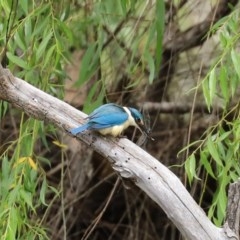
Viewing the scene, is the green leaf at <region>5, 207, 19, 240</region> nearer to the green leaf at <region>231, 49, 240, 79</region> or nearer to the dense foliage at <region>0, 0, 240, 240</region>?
the dense foliage at <region>0, 0, 240, 240</region>

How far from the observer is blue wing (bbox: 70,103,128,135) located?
1804 millimetres

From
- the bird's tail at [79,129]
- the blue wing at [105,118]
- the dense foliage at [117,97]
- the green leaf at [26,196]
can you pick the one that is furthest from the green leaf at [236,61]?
the green leaf at [26,196]

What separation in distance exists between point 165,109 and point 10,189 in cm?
112

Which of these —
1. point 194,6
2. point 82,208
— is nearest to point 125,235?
point 82,208

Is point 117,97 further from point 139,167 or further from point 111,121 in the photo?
point 139,167

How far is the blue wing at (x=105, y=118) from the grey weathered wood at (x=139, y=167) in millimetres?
33

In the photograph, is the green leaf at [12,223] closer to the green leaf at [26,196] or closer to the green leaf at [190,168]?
the green leaf at [26,196]

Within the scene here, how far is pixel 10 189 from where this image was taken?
2.18 m

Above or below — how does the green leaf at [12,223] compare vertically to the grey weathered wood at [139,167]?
below

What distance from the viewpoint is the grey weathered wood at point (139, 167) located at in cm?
173

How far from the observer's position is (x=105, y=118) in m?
1.86

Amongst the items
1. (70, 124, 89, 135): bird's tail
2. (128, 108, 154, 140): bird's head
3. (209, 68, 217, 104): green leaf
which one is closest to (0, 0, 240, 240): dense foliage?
(209, 68, 217, 104): green leaf

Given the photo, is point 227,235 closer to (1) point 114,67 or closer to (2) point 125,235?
(1) point 114,67

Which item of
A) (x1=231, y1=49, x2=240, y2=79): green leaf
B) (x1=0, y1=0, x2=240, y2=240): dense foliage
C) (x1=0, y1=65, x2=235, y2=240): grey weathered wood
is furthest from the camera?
(x1=0, y1=0, x2=240, y2=240): dense foliage
